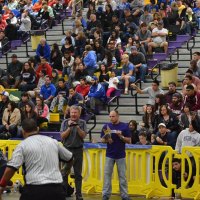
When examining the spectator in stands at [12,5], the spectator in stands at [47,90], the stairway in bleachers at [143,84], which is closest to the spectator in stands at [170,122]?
the stairway in bleachers at [143,84]

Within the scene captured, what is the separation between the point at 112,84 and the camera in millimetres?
25391

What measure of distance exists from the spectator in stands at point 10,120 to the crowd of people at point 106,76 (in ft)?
0.08

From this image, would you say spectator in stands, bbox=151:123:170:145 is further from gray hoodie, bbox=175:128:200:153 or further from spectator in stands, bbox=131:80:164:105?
spectator in stands, bbox=131:80:164:105

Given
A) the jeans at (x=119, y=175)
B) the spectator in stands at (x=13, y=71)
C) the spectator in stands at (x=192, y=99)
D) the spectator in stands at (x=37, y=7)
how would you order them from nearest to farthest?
the jeans at (x=119, y=175)
the spectator in stands at (x=192, y=99)
the spectator in stands at (x=13, y=71)
the spectator in stands at (x=37, y=7)

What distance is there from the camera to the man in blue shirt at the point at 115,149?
18.2 m

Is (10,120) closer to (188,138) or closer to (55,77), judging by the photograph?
(55,77)

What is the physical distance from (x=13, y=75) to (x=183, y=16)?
5.56m

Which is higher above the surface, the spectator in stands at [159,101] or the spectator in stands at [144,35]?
the spectator in stands at [144,35]

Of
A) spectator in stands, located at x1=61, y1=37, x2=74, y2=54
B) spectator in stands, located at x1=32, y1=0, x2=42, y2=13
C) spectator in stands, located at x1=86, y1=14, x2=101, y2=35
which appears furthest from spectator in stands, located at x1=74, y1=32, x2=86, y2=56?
spectator in stands, located at x1=32, y1=0, x2=42, y2=13

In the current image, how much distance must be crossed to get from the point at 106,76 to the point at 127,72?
577mm

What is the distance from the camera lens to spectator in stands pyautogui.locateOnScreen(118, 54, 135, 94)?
25.5 m

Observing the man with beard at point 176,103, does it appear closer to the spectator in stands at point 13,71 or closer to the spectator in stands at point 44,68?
the spectator in stands at point 44,68

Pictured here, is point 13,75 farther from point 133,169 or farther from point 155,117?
point 133,169

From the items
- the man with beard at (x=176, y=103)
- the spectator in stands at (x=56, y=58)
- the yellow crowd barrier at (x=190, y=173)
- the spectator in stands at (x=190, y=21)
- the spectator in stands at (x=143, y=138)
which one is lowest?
the yellow crowd barrier at (x=190, y=173)
